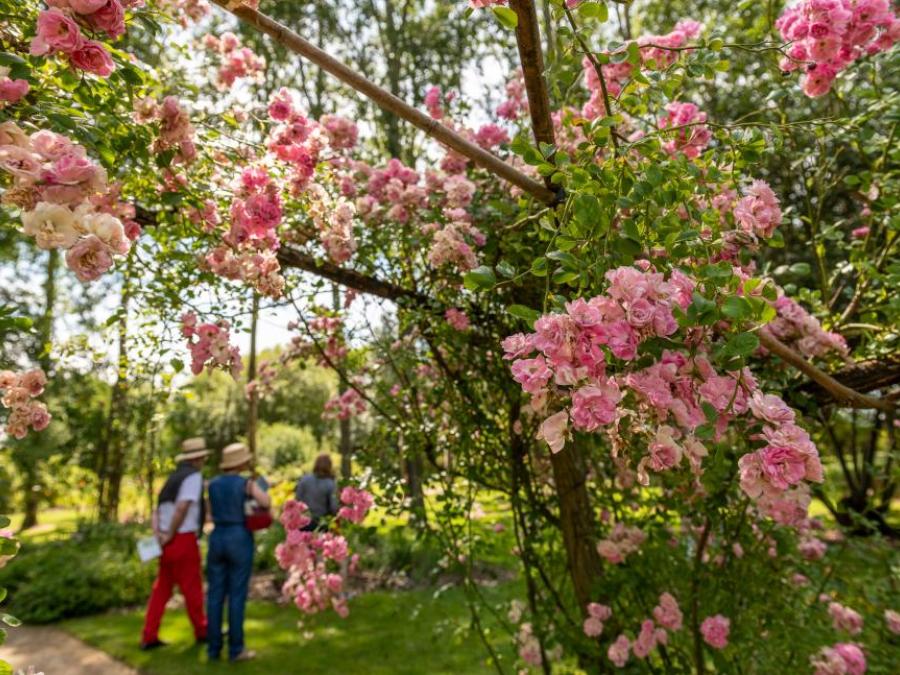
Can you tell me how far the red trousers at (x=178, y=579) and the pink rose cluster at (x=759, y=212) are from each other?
5.27 metres

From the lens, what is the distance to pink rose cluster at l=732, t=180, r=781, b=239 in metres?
1.41

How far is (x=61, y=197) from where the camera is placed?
1062mm

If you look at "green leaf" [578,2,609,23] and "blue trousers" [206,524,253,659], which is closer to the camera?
"green leaf" [578,2,609,23]

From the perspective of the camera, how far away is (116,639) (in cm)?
552

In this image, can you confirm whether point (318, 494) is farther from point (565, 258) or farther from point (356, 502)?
point (565, 258)

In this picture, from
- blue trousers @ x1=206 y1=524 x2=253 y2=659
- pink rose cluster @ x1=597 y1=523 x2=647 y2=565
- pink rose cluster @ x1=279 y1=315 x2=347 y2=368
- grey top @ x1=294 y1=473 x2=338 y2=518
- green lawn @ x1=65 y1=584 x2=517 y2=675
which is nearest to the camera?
pink rose cluster @ x1=597 y1=523 x2=647 y2=565

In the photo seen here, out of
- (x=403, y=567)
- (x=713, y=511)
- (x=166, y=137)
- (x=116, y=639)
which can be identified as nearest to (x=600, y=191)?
(x=166, y=137)

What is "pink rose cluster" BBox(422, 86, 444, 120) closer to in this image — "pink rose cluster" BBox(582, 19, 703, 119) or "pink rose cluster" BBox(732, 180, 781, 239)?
"pink rose cluster" BBox(582, 19, 703, 119)

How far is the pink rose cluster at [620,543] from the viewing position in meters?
2.69

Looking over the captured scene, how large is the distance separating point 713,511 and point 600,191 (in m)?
1.66

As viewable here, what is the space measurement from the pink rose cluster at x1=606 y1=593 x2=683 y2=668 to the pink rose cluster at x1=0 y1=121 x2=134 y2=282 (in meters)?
2.52

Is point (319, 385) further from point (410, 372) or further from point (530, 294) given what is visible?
point (530, 294)

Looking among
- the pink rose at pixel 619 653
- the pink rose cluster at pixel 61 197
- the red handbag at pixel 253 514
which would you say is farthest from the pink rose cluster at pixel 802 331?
the red handbag at pixel 253 514

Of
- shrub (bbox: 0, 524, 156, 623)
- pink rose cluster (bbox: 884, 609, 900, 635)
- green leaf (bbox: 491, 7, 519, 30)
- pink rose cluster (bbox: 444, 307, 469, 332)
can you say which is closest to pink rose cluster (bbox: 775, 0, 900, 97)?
green leaf (bbox: 491, 7, 519, 30)
